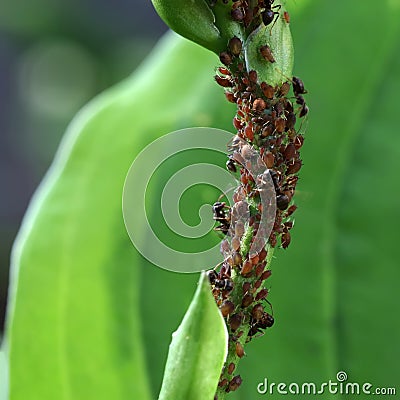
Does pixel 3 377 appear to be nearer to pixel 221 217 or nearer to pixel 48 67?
pixel 221 217

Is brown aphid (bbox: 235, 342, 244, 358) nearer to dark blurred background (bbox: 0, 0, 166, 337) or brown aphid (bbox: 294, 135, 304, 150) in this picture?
brown aphid (bbox: 294, 135, 304, 150)

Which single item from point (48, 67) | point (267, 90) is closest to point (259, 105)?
point (267, 90)

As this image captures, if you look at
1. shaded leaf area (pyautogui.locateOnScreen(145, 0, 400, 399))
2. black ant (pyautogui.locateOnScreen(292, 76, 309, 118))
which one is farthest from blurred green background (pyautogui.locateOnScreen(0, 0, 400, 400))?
black ant (pyautogui.locateOnScreen(292, 76, 309, 118))

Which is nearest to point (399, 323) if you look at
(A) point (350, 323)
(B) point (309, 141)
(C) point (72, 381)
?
(A) point (350, 323)

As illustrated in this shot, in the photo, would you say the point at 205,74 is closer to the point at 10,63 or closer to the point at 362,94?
the point at 362,94

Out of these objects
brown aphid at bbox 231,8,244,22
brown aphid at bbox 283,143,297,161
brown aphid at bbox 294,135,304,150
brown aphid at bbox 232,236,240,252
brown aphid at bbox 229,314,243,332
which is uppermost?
brown aphid at bbox 231,8,244,22

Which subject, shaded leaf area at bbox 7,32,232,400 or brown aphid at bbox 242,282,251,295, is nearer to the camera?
brown aphid at bbox 242,282,251,295

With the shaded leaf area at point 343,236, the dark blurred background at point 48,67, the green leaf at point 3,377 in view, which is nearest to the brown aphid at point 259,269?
the shaded leaf area at point 343,236
